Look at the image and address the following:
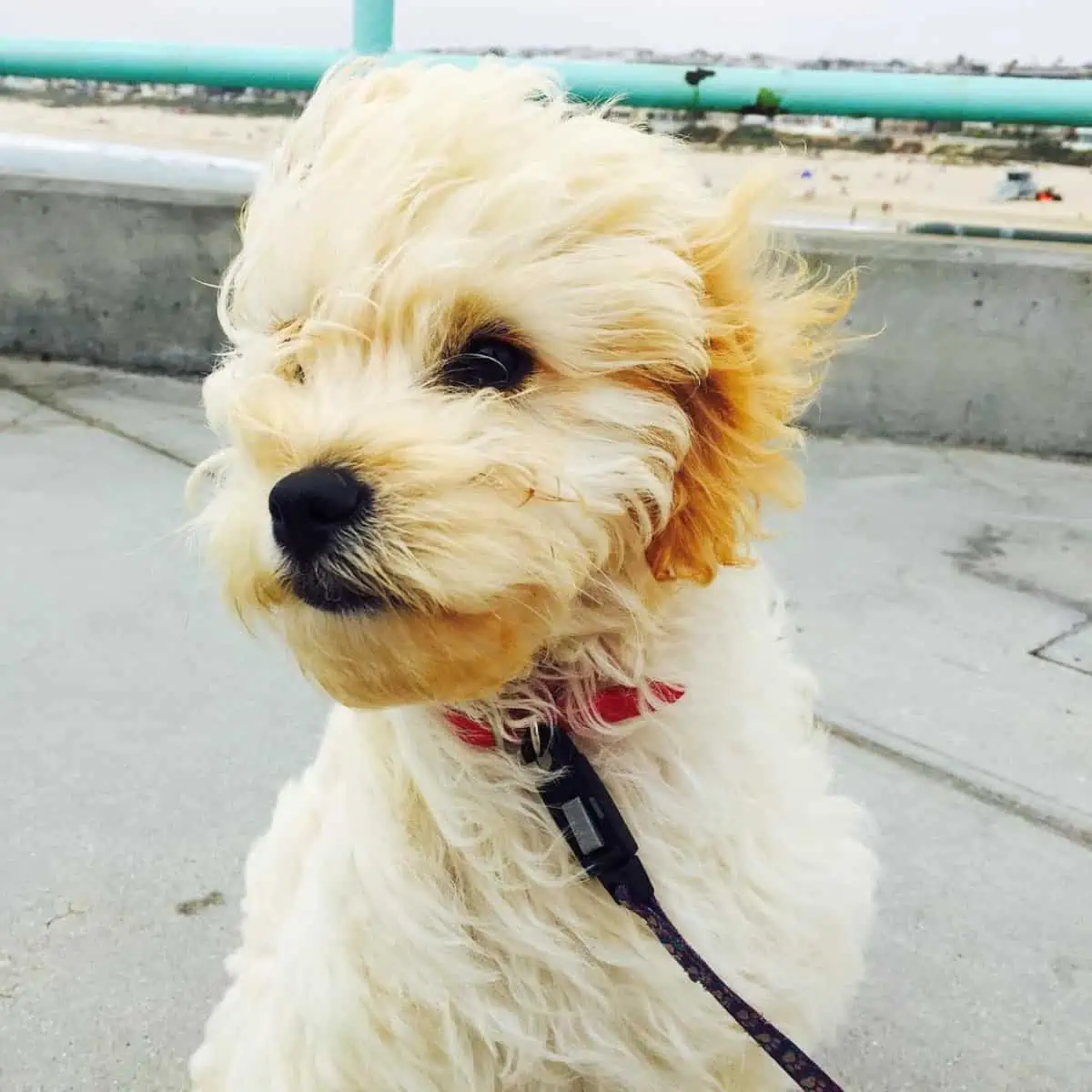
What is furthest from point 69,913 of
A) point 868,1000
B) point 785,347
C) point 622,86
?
point 622,86

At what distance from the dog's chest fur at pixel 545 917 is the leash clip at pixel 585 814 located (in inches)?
1.0

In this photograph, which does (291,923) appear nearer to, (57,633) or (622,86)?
(57,633)

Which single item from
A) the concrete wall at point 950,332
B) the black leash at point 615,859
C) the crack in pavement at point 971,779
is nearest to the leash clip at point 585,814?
the black leash at point 615,859

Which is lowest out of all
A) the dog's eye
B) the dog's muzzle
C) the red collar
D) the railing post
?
the red collar

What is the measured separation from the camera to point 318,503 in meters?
1.03

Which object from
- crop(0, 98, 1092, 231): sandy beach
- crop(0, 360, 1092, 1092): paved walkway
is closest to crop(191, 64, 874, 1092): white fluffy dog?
crop(0, 360, 1092, 1092): paved walkway

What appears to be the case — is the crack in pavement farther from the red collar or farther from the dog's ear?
the dog's ear

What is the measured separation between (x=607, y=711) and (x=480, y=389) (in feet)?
1.35

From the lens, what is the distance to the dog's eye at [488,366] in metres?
1.13

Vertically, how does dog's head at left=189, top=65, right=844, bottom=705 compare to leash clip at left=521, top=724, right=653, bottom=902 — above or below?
above

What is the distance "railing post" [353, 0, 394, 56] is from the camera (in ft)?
13.4

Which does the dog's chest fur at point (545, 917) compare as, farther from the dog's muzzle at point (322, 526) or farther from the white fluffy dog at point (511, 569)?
the dog's muzzle at point (322, 526)

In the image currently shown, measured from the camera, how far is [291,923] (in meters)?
1.42

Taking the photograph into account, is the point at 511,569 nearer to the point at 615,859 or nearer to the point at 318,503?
the point at 318,503
